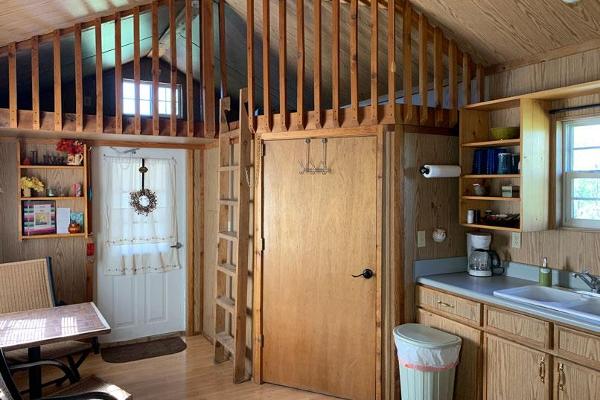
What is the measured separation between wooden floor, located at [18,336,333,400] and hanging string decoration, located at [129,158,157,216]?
4.66ft

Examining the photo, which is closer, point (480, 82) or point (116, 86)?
point (480, 82)

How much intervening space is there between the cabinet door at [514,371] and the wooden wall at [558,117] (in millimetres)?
716

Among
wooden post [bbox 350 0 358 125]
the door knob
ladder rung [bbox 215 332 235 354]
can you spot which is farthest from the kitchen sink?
ladder rung [bbox 215 332 235 354]

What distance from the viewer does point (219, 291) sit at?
4.05 m

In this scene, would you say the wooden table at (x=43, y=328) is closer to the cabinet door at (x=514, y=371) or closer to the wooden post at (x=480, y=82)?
the cabinet door at (x=514, y=371)

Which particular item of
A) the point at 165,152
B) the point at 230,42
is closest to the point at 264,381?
A: the point at 165,152

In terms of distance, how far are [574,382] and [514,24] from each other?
83.6 inches

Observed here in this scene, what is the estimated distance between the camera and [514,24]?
285 cm

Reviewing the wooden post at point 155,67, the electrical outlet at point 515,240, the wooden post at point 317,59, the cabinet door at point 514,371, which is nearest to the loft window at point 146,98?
the wooden post at point 155,67

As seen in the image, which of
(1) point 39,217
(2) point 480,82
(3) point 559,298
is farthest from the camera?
(1) point 39,217

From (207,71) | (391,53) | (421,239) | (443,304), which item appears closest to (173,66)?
(207,71)

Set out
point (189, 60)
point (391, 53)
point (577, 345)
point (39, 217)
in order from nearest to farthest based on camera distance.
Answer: point (577, 345) < point (391, 53) < point (189, 60) < point (39, 217)

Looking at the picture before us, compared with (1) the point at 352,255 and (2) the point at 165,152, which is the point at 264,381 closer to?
(1) the point at 352,255

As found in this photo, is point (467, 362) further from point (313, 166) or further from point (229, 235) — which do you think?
point (229, 235)
